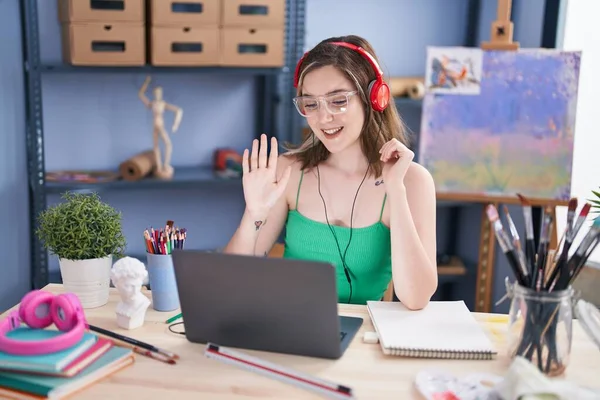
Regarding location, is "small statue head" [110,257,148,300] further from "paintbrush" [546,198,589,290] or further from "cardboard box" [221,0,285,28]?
"cardboard box" [221,0,285,28]

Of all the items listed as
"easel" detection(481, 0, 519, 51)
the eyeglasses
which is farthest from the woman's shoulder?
"easel" detection(481, 0, 519, 51)

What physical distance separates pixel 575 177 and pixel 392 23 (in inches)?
43.8

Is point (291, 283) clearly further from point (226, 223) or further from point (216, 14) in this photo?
point (226, 223)

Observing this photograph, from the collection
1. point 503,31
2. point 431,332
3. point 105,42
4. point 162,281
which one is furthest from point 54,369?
point 503,31

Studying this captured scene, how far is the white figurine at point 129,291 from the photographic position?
1374mm

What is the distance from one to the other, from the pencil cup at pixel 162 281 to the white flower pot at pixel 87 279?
0.11 m

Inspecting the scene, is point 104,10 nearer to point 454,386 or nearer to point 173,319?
point 173,319

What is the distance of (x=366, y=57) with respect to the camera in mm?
1771

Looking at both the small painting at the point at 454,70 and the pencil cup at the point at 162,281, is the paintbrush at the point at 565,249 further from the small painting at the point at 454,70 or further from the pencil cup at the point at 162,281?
the small painting at the point at 454,70

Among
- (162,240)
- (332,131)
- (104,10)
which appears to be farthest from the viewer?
(104,10)

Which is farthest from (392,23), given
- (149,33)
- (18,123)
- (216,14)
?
(18,123)

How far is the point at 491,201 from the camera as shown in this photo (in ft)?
9.34

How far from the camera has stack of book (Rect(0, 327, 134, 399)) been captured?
1108mm

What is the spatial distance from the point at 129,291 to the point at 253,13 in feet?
6.04
